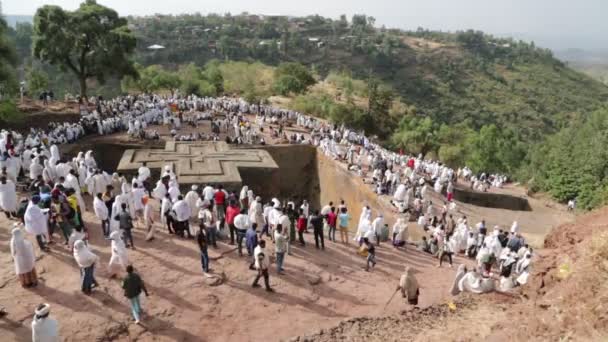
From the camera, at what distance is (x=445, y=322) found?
820cm

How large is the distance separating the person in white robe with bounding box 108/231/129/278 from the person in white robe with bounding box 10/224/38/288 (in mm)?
1330

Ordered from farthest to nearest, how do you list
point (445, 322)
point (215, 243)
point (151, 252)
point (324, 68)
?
point (324, 68) → point (215, 243) → point (151, 252) → point (445, 322)

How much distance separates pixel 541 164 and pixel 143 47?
64.7 m

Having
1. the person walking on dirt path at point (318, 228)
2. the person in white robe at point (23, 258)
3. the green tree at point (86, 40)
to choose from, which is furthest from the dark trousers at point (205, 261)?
the green tree at point (86, 40)

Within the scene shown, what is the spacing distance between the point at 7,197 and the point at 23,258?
136 inches

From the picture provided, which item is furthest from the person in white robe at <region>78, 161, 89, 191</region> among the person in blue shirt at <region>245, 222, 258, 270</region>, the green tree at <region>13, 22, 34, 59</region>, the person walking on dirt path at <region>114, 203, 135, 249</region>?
the green tree at <region>13, 22, 34, 59</region>

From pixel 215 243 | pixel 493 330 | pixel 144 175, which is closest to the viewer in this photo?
pixel 493 330

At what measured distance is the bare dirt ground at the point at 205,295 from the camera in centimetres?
789

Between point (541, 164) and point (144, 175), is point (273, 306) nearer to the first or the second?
point (144, 175)

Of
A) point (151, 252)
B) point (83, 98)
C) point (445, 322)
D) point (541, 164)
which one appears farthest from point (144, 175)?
point (541, 164)

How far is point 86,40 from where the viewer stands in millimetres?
24375

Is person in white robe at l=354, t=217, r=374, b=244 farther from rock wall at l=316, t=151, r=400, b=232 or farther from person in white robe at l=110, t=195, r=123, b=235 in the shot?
person in white robe at l=110, t=195, r=123, b=235

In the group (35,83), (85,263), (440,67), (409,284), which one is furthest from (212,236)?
(440,67)

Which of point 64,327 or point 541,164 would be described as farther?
point 541,164
